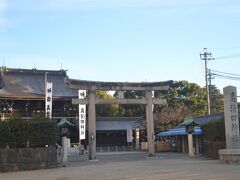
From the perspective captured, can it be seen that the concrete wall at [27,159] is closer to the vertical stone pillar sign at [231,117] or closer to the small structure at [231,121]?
the small structure at [231,121]

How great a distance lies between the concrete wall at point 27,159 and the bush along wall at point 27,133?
0.73 m

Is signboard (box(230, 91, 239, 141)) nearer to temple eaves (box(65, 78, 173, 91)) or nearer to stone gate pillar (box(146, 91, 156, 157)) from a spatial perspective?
stone gate pillar (box(146, 91, 156, 157))

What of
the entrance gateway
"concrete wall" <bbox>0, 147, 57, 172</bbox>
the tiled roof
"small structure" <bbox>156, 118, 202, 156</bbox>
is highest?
the tiled roof

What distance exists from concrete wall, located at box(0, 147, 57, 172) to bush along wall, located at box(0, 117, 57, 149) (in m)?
0.73

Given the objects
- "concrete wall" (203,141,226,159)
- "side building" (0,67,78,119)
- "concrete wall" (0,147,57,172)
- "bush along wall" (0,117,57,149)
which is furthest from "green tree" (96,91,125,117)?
"concrete wall" (0,147,57,172)

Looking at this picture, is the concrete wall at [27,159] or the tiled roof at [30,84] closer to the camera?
the concrete wall at [27,159]

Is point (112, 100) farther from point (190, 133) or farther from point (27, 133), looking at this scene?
point (27, 133)

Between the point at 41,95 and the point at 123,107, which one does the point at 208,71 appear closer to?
the point at 123,107

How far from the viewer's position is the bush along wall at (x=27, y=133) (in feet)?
67.7

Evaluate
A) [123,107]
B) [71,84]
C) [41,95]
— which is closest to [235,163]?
[71,84]

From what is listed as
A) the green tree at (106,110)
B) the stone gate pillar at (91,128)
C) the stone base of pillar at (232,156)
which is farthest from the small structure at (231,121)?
the green tree at (106,110)

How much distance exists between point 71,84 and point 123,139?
2049 cm

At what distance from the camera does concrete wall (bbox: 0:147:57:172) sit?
64.7 feet

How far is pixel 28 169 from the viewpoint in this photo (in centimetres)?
2006
